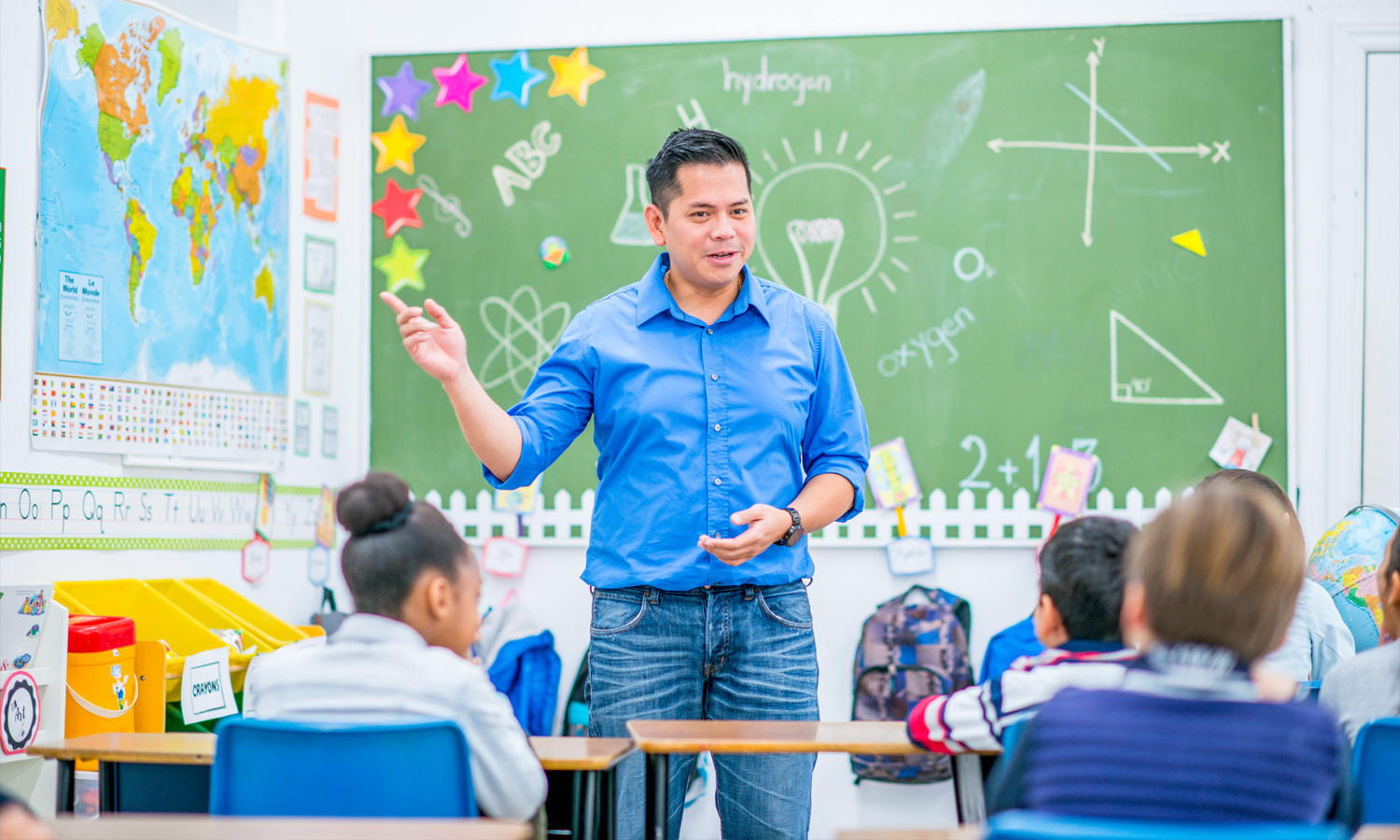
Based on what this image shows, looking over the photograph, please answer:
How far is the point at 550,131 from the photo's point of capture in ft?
13.5

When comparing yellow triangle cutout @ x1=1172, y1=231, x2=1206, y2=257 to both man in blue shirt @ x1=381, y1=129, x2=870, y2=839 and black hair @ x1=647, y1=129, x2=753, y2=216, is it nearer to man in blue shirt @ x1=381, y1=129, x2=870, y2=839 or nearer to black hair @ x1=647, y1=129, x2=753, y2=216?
man in blue shirt @ x1=381, y1=129, x2=870, y2=839

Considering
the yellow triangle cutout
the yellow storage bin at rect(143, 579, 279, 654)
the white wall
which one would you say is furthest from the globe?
the yellow storage bin at rect(143, 579, 279, 654)

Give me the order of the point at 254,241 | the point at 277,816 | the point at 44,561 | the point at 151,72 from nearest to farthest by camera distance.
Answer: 1. the point at 277,816
2. the point at 44,561
3. the point at 151,72
4. the point at 254,241

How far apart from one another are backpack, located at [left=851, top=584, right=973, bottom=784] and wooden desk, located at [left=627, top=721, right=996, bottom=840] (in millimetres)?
1680

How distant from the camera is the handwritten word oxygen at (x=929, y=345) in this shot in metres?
3.88

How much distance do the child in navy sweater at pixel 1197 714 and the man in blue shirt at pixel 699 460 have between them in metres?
0.80

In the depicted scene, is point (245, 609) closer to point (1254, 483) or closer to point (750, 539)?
point (750, 539)

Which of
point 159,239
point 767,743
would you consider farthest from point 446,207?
point 767,743

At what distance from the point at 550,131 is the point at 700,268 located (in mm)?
2112

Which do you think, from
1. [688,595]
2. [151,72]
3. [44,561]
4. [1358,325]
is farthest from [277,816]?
[1358,325]

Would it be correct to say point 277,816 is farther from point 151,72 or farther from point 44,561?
point 151,72

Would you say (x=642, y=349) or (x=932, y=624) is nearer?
(x=642, y=349)

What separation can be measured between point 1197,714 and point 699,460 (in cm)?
110

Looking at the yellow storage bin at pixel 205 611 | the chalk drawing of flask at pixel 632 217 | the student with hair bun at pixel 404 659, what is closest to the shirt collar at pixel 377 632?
the student with hair bun at pixel 404 659
